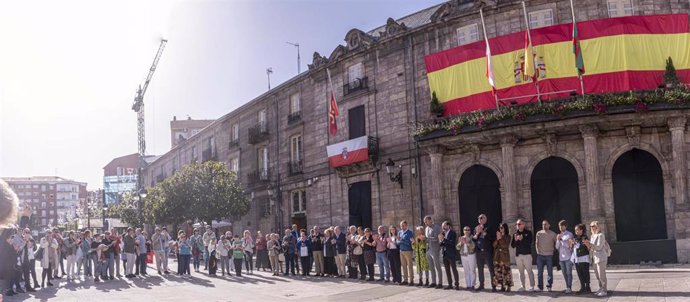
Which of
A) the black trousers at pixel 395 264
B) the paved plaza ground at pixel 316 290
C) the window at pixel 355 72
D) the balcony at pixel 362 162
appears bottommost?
the paved plaza ground at pixel 316 290

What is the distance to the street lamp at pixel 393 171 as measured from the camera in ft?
76.2

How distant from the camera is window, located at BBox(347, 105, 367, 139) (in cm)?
2597

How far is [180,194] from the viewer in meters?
31.9

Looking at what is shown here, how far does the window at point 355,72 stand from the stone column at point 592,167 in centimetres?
1009

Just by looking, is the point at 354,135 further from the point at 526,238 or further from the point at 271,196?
the point at 526,238

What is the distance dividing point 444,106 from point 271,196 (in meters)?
13.4

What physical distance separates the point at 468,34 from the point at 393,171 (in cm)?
574

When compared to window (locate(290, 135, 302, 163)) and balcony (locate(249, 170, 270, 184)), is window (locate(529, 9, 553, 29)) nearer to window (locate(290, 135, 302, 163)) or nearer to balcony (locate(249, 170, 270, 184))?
Answer: window (locate(290, 135, 302, 163))

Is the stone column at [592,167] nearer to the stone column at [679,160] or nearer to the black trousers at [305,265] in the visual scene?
the stone column at [679,160]

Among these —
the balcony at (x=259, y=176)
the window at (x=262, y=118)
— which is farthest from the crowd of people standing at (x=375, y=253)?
the window at (x=262, y=118)

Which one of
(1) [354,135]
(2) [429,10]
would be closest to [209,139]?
(1) [354,135]

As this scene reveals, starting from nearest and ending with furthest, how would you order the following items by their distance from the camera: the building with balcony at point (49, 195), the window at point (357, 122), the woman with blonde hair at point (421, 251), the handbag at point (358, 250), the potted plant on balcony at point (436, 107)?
the woman with blonde hair at point (421, 251)
the handbag at point (358, 250)
the potted plant on balcony at point (436, 107)
the window at point (357, 122)
the building with balcony at point (49, 195)

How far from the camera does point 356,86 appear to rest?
86.2ft

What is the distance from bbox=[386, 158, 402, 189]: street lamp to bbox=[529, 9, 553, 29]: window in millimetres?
6940
